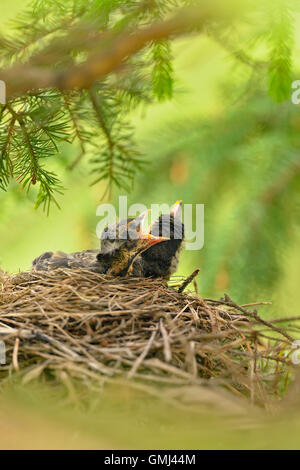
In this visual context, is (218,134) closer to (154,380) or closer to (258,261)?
(258,261)

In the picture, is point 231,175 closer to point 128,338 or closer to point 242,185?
point 242,185

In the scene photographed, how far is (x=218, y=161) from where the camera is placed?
4.84 feet

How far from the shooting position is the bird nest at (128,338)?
0.77 metres

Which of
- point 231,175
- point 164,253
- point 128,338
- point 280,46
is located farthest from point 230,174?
point 128,338

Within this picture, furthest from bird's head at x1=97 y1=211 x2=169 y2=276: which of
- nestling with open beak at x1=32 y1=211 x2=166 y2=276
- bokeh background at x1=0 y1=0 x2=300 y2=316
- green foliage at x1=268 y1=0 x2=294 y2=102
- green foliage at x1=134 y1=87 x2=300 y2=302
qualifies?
green foliage at x1=268 y1=0 x2=294 y2=102

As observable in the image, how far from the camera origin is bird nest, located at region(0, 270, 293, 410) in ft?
2.51

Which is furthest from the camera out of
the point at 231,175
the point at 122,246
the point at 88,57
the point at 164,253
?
the point at 231,175

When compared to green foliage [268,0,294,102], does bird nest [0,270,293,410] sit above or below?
below

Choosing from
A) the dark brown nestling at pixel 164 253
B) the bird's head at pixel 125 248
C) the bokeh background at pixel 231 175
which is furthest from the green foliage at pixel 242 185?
the bird's head at pixel 125 248

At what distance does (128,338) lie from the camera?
90cm

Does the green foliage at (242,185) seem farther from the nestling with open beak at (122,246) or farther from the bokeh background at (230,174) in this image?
the nestling with open beak at (122,246)

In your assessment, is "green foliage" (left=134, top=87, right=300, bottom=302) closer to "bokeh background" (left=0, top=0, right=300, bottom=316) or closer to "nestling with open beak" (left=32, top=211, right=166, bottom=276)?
"bokeh background" (left=0, top=0, right=300, bottom=316)

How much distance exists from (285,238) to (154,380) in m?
0.81
